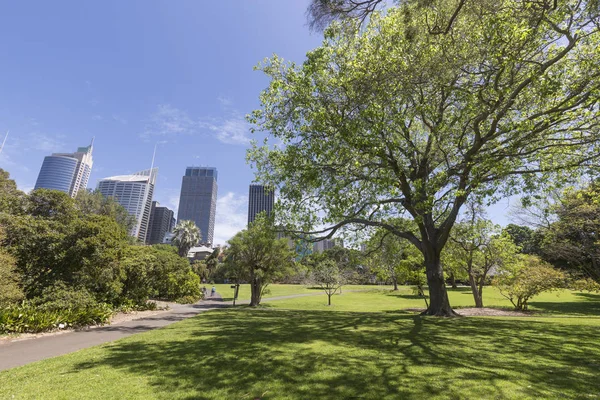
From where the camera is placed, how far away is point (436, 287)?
13.5 metres

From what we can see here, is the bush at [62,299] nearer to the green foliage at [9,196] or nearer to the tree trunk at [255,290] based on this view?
the tree trunk at [255,290]

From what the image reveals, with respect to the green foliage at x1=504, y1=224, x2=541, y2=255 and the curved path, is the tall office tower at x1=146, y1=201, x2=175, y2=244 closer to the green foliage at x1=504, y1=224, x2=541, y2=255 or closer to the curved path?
the green foliage at x1=504, y1=224, x2=541, y2=255

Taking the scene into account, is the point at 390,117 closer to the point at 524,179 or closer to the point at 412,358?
the point at 524,179

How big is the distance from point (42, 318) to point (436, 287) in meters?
16.3

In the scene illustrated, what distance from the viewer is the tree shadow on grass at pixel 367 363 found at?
4.58 meters

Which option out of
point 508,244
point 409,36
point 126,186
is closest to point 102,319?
point 409,36

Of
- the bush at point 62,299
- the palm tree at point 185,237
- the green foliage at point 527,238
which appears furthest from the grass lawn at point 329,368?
the palm tree at point 185,237

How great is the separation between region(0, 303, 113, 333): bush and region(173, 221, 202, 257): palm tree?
49.3 m

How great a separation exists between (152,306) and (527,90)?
75.9 ft

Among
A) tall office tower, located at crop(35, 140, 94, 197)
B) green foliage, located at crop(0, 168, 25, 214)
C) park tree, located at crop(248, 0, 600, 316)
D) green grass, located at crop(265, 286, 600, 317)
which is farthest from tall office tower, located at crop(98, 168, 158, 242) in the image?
park tree, located at crop(248, 0, 600, 316)

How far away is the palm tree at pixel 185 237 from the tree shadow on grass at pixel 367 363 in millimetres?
53174

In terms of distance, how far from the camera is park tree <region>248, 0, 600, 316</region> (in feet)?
27.4

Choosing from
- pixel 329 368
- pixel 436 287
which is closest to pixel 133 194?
pixel 436 287

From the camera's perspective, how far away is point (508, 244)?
70.7 feet
